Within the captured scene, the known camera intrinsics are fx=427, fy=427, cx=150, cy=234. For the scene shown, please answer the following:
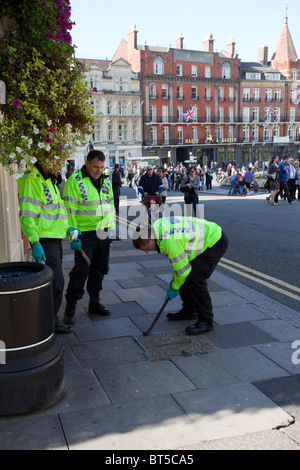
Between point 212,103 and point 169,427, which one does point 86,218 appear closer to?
point 169,427

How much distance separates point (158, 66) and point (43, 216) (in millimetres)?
54800

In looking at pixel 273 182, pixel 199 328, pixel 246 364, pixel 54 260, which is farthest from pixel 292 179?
pixel 54 260

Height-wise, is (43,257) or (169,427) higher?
(43,257)

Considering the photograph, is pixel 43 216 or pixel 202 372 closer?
pixel 202 372

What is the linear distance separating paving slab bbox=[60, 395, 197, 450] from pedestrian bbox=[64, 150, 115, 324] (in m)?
1.85

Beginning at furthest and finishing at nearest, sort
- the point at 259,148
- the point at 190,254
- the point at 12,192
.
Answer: the point at 259,148 → the point at 12,192 → the point at 190,254

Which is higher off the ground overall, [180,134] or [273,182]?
[180,134]

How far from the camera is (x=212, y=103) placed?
58031 millimetres

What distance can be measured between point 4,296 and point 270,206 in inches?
572

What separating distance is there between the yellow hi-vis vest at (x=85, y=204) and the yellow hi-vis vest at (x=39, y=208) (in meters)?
0.38

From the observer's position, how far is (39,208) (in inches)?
160

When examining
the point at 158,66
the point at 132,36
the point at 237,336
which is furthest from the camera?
the point at 158,66

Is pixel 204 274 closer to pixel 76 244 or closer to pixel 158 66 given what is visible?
pixel 76 244
